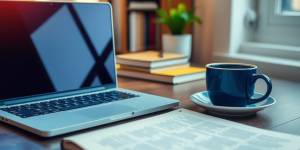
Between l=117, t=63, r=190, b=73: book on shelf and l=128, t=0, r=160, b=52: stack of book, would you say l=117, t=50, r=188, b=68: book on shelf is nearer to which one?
l=117, t=63, r=190, b=73: book on shelf

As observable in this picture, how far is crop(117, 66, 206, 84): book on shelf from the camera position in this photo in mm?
1165

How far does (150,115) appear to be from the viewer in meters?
0.82

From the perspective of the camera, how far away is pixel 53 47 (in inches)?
36.8

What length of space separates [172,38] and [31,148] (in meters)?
0.89

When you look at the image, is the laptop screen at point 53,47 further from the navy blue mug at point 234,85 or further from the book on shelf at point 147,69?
the navy blue mug at point 234,85

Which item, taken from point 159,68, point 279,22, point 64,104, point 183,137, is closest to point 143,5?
point 279,22

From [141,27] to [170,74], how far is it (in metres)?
1.07

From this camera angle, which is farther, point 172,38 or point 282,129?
point 172,38

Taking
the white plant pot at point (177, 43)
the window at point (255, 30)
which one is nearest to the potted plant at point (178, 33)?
the white plant pot at point (177, 43)

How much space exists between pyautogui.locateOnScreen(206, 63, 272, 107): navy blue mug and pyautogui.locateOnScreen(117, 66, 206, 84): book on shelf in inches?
12.7

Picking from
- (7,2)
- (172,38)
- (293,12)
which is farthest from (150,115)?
(293,12)

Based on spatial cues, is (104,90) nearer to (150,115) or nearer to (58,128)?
(150,115)

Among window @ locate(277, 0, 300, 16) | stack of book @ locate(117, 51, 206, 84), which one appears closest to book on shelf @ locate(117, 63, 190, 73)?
stack of book @ locate(117, 51, 206, 84)

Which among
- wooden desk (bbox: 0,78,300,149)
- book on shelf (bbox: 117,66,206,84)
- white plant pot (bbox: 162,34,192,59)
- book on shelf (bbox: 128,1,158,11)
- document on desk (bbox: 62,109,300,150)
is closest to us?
document on desk (bbox: 62,109,300,150)
